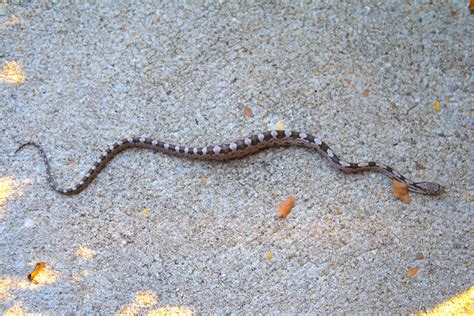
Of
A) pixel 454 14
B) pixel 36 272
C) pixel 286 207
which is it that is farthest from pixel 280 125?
pixel 36 272

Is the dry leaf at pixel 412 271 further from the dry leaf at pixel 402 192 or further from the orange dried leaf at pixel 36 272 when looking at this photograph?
the orange dried leaf at pixel 36 272

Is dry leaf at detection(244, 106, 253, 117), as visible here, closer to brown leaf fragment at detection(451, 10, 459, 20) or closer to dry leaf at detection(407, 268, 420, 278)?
dry leaf at detection(407, 268, 420, 278)

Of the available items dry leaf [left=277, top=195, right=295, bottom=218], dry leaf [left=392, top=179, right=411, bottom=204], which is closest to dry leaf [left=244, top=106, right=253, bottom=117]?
dry leaf [left=277, top=195, right=295, bottom=218]

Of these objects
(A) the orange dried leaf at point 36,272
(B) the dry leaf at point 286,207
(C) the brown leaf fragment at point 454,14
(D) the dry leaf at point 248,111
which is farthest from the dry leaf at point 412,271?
(A) the orange dried leaf at point 36,272

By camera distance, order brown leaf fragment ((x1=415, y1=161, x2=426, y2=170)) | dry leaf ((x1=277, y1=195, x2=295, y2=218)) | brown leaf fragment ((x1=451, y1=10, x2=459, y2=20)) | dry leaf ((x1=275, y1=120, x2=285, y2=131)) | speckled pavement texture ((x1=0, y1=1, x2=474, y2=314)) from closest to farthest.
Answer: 1. speckled pavement texture ((x1=0, y1=1, x2=474, y2=314))
2. dry leaf ((x1=277, y1=195, x2=295, y2=218))
3. brown leaf fragment ((x1=415, y1=161, x2=426, y2=170))
4. dry leaf ((x1=275, y1=120, x2=285, y2=131))
5. brown leaf fragment ((x1=451, y1=10, x2=459, y2=20))

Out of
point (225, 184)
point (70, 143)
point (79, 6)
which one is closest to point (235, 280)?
point (225, 184)

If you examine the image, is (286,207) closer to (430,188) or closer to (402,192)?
(402,192)

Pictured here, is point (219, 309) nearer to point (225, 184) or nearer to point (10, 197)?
point (225, 184)
